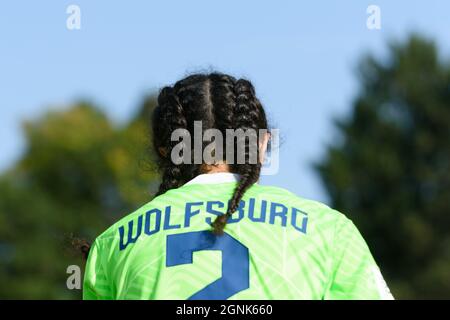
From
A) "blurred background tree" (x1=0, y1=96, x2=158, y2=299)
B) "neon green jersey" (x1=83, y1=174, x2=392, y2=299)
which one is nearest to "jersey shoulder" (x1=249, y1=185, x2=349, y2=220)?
"neon green jersey" (x1=83, y1=174, x2=392, y2=299)

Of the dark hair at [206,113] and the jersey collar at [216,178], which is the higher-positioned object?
the dark hair at [206,113]

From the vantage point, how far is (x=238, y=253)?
144 inches

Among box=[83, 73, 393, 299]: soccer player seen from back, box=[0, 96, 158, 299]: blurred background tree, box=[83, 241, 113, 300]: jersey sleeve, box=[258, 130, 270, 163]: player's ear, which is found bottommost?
box=[0, 96, 158, 299]: blurred background tree

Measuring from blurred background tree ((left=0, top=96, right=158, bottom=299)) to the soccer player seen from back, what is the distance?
41.0 meters

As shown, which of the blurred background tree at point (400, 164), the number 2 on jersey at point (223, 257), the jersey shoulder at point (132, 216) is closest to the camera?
the number 2 on jersey at point (223, 257)

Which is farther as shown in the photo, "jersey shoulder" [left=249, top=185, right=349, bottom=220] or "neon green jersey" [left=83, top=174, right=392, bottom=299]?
"jersey shoulder" [left=249, top=185, right=349, bottom=220]

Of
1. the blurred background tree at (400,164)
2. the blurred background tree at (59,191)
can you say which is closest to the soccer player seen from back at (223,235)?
the blurred background tree at (59,191)

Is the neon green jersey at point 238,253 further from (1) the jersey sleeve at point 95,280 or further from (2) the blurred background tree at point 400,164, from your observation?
(2) the blurred background tree at point 400,164

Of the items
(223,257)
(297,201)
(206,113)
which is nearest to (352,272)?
(297,201)

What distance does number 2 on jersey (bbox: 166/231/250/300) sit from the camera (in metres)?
3.61

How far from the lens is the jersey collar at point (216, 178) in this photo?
389 centimetres

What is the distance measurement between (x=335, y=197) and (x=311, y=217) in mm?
47320

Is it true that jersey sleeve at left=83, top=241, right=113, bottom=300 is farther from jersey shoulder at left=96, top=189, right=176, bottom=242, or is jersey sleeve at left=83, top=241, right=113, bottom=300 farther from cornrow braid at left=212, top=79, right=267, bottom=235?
cornrow braid at left=212, top=79, right=267, bottom=235

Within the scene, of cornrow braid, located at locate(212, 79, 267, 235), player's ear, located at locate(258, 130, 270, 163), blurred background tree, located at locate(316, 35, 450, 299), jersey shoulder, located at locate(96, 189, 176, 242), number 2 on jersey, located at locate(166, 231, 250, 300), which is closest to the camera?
number 2 on jersey, located at locate(166, 231, 250, 300)
